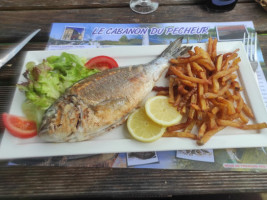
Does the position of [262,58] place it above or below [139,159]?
above

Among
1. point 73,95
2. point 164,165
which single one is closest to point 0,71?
point 73,95

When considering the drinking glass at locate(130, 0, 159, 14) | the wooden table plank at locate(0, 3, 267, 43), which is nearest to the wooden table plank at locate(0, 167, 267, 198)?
the wooden table plank at locate(0, 3, 267, 43)

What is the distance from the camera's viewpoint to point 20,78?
1886mm

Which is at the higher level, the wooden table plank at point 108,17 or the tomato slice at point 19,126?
the wooden table plank at point 108,17

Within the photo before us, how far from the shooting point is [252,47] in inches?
83.3

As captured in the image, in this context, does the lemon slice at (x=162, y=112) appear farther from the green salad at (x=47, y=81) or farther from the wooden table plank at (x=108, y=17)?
the wooden table plank at (x=108, y=17)

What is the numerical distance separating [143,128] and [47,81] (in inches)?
34.4

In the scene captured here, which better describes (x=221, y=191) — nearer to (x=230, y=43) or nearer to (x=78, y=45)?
(x=230, y=43)

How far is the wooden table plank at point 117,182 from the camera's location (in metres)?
1.38

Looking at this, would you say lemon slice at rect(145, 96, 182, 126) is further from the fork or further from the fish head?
the fork

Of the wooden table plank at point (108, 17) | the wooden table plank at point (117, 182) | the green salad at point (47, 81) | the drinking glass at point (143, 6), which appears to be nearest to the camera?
the wooden table plank at point (117, 182)

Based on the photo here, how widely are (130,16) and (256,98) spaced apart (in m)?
1.67

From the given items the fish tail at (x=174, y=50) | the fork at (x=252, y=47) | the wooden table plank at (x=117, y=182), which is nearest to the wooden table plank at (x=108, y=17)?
the fork at (x=252, y=47)

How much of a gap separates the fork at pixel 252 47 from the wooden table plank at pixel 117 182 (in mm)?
1048
